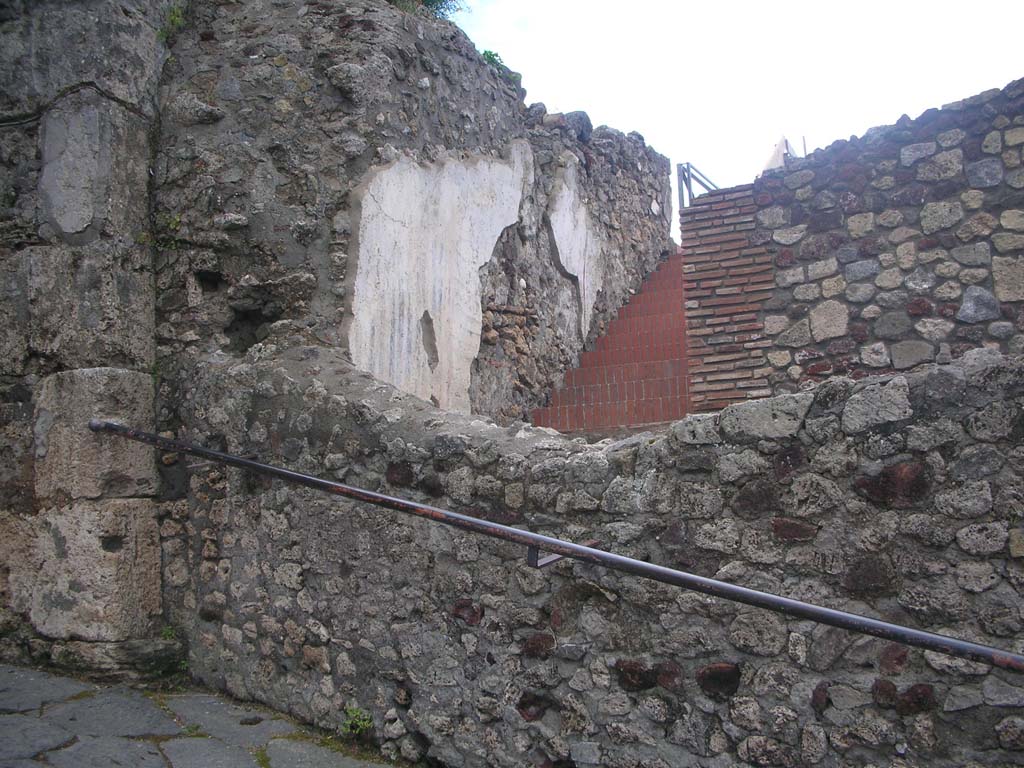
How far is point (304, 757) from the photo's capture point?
3342mm

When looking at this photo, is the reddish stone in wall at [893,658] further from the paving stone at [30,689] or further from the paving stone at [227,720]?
the paving stone at [30,689]

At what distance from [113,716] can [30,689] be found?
0.47 meters

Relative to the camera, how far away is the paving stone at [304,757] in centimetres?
329

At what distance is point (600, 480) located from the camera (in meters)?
3.04

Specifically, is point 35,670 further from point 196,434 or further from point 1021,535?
point 1021,535

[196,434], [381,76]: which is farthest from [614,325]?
[196,434]

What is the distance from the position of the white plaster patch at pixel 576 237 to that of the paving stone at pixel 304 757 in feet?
14.3

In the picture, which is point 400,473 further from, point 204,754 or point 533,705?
point 204,754

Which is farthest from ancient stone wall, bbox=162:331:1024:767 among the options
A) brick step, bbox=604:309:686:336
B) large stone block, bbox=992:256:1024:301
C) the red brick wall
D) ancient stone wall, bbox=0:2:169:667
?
brick step, bbox=604:309:686:336

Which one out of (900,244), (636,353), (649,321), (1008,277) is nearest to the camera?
(1008,277)

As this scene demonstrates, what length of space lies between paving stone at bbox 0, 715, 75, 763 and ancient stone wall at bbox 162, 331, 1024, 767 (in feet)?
2.42

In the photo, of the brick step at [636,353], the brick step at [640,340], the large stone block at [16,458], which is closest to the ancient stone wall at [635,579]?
the large stone block at [16,458]

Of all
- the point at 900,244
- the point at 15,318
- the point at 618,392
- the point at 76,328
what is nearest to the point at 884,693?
the point at 900,244

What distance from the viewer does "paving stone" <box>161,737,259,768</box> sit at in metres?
3.26
